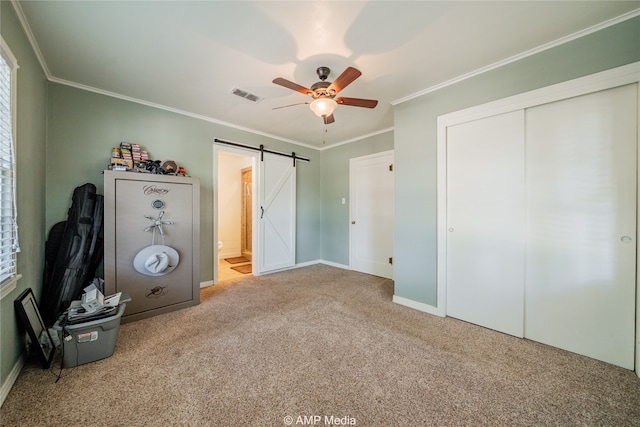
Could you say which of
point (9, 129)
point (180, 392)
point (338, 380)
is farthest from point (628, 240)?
point (9, 129)

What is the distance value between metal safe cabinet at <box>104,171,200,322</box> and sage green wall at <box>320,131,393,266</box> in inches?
105

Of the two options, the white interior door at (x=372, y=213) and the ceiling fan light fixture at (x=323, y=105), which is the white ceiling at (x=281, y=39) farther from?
the white interior door at (x=372, y=213)

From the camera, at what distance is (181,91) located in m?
2.71

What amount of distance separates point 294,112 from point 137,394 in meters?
3.19

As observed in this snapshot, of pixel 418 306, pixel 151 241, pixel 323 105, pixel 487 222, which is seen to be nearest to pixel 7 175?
pixel 151 241

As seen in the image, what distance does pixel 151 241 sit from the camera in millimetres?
2525

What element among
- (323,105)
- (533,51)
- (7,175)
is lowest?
(7,175)

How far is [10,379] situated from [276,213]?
327 cm

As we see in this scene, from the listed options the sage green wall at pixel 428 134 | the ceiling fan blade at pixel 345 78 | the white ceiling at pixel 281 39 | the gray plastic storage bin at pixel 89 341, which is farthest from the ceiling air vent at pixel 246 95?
the gray plastic storage bin at pixel 89 341

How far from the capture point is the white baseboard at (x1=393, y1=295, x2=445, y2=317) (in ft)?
8.47

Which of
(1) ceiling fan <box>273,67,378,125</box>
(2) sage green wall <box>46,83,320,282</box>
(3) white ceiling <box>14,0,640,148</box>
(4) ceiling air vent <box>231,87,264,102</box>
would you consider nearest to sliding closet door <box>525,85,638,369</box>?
(3) white ceiling <box>14,0,640,148</box>

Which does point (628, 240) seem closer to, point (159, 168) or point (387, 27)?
point (387, 27)

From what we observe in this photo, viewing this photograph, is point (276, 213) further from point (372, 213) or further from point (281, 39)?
point (281, 39)

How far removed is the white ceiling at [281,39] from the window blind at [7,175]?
0.55m
